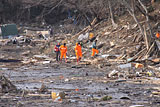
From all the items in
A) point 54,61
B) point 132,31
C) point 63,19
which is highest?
point 63,19

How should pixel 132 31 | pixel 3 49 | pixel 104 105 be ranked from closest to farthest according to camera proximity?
pixel 104 105, pixel 132 31, pixel 3 49

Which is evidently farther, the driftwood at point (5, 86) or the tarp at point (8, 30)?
the tarp at point (8, 30)

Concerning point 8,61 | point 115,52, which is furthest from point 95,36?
point 8,61

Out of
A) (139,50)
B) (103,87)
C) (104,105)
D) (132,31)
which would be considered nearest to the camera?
(104,105)

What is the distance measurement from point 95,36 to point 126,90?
1992 cm

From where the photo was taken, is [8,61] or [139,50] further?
[8,61]

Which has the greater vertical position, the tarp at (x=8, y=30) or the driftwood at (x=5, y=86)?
the tarp at (x=8, y=30)

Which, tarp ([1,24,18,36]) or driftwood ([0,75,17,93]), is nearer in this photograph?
driftwood ([0,75,17,93])

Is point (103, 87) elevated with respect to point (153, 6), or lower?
A: lower

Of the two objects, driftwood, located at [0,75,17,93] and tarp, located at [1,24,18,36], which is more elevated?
tarp, located at [1,24,18,36]

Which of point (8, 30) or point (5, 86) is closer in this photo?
point (5, 86)

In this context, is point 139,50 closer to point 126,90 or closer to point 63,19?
point 126,90

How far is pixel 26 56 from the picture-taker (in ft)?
89.0

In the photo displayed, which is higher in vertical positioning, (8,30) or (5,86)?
(8,30)
